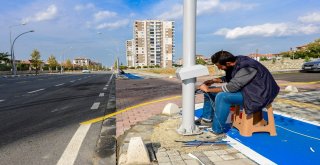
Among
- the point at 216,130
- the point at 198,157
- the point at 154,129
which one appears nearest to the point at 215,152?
the point at 198,157

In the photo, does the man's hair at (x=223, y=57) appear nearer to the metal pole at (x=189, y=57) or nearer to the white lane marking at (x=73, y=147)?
the metal pole at (x=189, y=57)

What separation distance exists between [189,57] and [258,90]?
1170 millimetres

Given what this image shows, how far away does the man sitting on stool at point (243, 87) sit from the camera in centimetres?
410

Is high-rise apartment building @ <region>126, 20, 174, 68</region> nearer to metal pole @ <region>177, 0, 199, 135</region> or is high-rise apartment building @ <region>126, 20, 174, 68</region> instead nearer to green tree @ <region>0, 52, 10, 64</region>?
green tree @ <region>0, 52, 10, 64</region>

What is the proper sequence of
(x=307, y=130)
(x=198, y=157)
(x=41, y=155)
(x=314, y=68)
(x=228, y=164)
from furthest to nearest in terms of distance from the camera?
(x=314, y=68) < (x=307, y=130) < (x=41, y=155) < (x=198, y=157) < (x=228, y=164)

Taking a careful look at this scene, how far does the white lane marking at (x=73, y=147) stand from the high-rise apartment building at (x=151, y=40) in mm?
134525

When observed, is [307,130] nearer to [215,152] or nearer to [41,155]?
[215,152]

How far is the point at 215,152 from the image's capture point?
369 cm

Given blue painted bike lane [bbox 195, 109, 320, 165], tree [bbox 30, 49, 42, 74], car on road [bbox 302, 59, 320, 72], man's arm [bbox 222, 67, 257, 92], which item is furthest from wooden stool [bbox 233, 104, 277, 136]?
tree [bbox 30, 49, 42, 74]

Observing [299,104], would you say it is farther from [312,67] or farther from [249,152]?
[312,67]

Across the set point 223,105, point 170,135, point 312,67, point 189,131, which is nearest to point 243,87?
point 223,105

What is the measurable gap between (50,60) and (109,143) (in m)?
111

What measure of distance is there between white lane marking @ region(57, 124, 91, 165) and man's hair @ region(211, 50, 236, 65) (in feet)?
8.55

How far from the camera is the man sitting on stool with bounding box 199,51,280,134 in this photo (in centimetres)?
410
